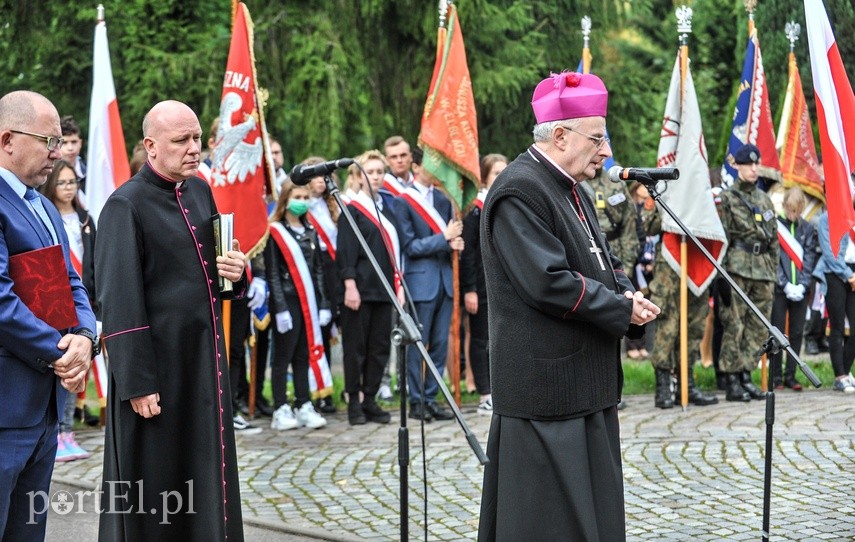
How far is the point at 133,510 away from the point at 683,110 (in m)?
7.24

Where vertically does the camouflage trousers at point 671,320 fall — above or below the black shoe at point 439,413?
above

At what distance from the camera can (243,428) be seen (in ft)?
32.1

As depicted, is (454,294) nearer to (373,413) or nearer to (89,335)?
(373,413)

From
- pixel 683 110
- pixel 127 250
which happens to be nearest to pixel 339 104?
pixel 683 110

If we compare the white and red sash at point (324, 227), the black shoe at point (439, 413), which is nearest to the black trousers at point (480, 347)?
the black shoe at point (439, 413)

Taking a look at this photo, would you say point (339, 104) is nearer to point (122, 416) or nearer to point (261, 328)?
point (261, 328)

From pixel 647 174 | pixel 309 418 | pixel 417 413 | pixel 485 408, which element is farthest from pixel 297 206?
pixel 647 174

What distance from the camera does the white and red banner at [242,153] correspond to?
31.2ft

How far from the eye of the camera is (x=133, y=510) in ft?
16.8

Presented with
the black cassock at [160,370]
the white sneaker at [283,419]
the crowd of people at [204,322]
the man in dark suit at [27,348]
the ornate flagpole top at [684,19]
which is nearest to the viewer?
the man in dark suit at [27,348]

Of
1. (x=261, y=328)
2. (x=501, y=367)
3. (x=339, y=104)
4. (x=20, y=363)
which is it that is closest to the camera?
(x=20, y=363)

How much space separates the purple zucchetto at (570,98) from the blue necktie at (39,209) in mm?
2014

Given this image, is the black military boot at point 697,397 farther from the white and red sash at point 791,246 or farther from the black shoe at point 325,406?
the black shoe at point 325,406

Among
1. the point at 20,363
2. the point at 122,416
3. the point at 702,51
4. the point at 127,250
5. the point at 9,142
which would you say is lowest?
the point at 122,416
